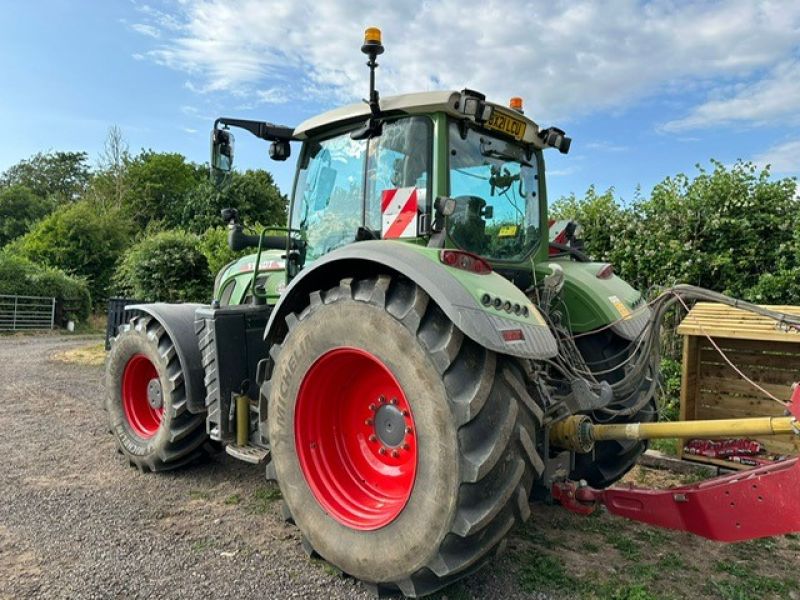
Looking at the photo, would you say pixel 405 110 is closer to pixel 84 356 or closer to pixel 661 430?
pixel 661 430

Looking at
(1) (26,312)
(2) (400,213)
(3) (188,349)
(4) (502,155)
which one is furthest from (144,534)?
(1) (26,312)

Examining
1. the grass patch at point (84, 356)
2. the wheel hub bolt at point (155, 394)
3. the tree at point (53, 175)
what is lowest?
the grass patch at point (84, 356)

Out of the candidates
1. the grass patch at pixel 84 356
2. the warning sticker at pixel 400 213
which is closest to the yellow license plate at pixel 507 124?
the warning sticker at pixel 400 213

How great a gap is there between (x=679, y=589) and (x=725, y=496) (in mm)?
641

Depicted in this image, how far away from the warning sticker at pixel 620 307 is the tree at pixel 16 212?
39.0 meters

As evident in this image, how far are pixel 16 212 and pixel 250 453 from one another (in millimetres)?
39895

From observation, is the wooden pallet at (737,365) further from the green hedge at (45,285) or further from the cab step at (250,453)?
the green hedge at (45,285)

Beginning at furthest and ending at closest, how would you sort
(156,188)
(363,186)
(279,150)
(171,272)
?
(156,188) < (171,272) < (279,150) < (363,186)

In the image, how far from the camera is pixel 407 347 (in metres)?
2.58

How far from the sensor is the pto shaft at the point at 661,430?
2.39 metres

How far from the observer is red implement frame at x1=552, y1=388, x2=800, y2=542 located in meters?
2.40

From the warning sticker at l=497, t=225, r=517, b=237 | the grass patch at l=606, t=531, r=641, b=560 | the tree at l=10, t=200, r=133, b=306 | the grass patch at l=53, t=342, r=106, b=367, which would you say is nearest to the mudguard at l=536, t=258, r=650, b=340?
the warning sticker at l=497, t=225, r=517, b=237

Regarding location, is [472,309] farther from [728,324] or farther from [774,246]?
[774,246]

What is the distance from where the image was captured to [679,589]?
292cm
